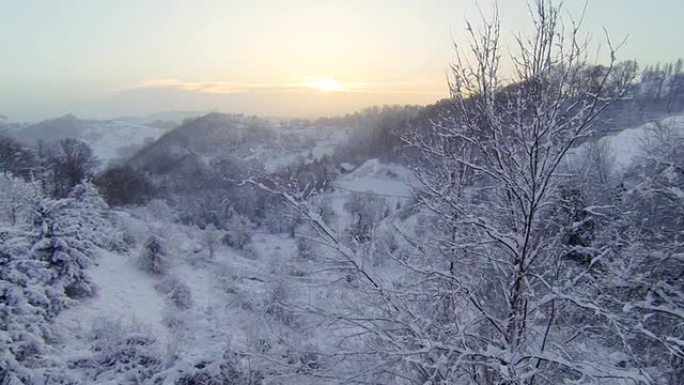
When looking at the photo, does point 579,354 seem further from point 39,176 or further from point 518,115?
point 39,176

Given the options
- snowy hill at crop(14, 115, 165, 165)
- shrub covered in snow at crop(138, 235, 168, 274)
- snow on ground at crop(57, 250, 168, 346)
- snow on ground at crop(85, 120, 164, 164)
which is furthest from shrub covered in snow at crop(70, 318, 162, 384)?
snowy hill at crop(14, 115, 165, 165)

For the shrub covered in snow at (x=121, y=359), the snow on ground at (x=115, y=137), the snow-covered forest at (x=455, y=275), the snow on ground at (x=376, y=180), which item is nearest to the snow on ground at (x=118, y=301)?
the snow-covered forest at (x=455, y=275)

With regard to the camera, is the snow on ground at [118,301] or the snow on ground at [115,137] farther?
the snow on ground at [115,137]

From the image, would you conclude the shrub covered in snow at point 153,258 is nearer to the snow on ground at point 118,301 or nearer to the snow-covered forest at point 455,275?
the snow on ground at point 118,301

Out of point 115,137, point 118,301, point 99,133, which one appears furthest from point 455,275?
point 99,133

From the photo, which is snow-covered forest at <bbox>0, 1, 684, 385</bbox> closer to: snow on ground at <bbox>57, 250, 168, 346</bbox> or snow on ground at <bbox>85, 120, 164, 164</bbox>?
snow on ground at <bbox>57, 250, 168, 346</bbox>

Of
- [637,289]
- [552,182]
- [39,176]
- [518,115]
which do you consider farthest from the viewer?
[39,176]

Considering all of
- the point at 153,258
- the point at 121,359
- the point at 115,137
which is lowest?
the point at 115,137

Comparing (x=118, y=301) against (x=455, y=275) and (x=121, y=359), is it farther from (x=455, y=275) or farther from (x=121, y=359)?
(x=455, y=275)

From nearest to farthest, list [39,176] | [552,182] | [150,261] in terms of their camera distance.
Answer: [552,182] < [150,261] < [39,176]

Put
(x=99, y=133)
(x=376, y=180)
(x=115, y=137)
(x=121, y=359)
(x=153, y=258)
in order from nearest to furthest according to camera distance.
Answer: (x=121, y=359), (x=153, y=258), (x=376, y=180), (x=115, y=137), (x=99, y=133)

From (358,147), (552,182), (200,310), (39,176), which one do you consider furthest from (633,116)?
(39,176)
